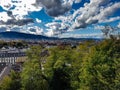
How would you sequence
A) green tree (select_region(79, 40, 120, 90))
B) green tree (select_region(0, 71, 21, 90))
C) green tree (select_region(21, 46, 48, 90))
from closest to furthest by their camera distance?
green tree (select_region(79, 40, 120, 90)), green tree (select_region(0, 71, 21, 90)), green tree (select_region(21, 46, 48, 90))

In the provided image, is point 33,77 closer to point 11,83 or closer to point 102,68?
point 11,83

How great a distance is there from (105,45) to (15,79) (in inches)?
502

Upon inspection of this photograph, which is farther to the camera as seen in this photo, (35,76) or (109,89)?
(35,76)

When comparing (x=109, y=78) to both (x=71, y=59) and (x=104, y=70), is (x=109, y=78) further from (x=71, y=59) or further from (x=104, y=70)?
(x=71, y=59)

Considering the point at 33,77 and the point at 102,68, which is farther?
the point at 33,77

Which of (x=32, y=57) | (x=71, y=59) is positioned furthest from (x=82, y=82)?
(x=32, y=57)

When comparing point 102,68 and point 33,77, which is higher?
point 102,68

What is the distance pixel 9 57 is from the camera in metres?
116

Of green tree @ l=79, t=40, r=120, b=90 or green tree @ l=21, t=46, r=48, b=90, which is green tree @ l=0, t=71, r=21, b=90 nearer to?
green tree @ l=21, t=46, r=48, b=90

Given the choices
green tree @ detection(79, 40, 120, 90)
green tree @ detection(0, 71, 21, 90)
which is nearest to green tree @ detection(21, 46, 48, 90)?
green tree @ detection(0, 71, 21, 90)

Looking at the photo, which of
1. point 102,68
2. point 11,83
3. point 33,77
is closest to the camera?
point 102,68

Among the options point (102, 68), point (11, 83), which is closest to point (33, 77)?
point (11, 83)

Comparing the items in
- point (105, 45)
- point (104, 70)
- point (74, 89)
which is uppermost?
point (105, 45)

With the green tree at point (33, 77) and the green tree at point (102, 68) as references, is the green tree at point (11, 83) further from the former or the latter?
the green tree at point (102, 68)
